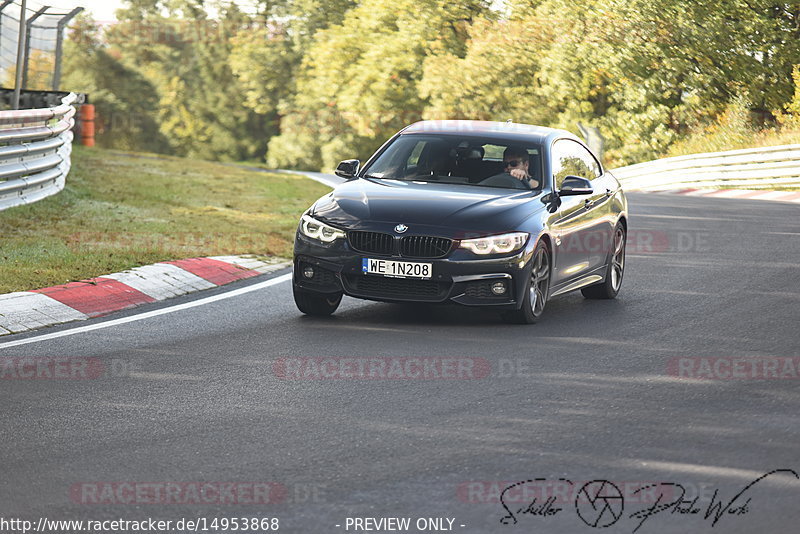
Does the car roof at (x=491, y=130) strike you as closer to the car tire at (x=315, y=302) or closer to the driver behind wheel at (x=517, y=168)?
the driver behind wheel at (x=517, y=168)

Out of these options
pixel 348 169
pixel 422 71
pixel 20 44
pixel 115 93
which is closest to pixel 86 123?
pixel 20 44

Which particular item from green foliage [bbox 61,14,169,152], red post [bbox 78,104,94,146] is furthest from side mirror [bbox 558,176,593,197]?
green foliage [bbox 61,14,169,152]

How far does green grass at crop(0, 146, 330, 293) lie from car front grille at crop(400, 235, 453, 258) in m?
3.44

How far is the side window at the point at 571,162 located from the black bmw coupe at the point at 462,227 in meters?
0.02

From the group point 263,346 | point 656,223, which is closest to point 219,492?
point 263,346

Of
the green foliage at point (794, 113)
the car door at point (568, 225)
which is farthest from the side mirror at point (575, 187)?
the green foliage at point (794, 113)

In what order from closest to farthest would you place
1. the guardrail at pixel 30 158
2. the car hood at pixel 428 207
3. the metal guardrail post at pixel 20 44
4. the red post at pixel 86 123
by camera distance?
the car hood at pixel 428 207 → the guardrail at pixel 30 158 → the metal guardrail post at pixel 20 44 → the red post at pixel 86 123

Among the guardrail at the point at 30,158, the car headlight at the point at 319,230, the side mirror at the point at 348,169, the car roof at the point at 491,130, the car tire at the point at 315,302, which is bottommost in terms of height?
the guardrail at the point at 30,158

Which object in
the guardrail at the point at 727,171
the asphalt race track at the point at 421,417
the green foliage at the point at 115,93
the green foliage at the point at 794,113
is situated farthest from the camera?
the green foliage at the point at 115,93

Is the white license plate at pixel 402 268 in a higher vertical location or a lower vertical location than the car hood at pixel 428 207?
lower

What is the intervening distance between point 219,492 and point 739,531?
2.20 meters

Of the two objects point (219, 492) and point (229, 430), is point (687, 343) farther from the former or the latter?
point (219, 492)

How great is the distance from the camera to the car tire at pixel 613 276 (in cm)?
1208

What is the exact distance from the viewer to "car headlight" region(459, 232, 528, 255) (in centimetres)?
1005
